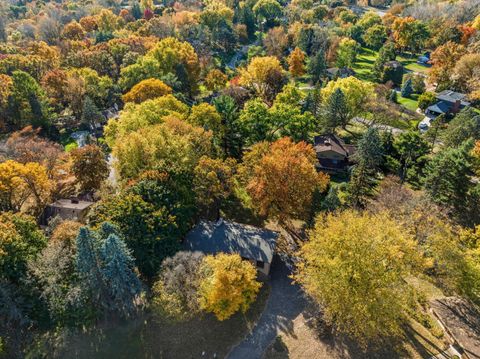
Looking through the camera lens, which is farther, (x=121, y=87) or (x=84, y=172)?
(x=121, y=87)

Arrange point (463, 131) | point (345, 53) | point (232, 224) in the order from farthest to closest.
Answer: point (345, 53) < point (463, 131) < point (232, 224)

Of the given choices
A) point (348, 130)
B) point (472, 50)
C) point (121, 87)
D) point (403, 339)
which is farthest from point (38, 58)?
point (472, 50)

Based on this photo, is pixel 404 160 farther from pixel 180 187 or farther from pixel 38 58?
pixel 38 58

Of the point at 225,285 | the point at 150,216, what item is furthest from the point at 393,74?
the point at 225,285

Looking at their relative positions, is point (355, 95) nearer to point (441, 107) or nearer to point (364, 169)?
point (441, 107)

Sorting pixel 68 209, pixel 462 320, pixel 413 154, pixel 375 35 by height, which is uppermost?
pixel 462 320

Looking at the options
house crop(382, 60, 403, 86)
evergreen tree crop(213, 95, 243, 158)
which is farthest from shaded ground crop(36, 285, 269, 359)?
house crop(382, 60, 403, 86)

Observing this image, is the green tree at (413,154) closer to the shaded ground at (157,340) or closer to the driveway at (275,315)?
the driveway at (275,315)

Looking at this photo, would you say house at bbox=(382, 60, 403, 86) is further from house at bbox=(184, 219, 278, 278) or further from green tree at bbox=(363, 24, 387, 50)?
house at bbox=(184, 219, 278, 278)
